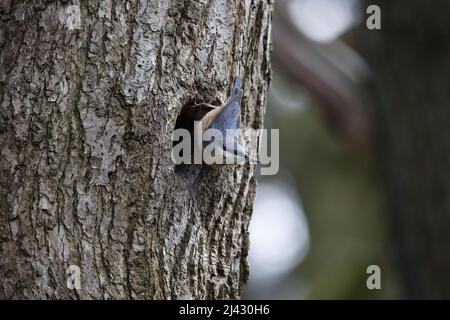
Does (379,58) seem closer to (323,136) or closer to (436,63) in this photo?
(436,63)

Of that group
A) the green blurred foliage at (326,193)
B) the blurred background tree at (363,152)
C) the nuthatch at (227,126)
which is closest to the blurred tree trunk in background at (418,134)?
the blurred background tree at (363,152)

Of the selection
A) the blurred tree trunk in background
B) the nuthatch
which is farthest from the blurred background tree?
the nuthatch

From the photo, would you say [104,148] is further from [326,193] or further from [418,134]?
[326,193]

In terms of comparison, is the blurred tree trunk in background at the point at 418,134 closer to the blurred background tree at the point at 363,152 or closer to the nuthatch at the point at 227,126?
the blurred background tree at the point at 363,152

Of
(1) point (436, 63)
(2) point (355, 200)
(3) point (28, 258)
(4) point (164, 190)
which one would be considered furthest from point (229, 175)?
(2) point (355, 200)

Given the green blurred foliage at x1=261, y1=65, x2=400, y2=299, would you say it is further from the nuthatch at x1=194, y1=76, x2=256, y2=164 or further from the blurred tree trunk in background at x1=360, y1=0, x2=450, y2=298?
the nuthatch at x1=194, y1=76, x2=256, y2=164

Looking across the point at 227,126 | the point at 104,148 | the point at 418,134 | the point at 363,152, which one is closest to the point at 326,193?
the point at 363,152
